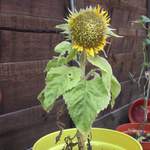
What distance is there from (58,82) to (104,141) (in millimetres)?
495

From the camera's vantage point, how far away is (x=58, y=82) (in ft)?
3.11

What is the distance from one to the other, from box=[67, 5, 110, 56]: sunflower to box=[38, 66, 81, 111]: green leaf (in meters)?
0.08

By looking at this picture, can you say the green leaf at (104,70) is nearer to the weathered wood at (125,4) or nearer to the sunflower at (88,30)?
the sunflower at (88,30)

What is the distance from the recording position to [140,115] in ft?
8.68

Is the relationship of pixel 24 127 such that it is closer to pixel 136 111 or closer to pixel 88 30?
pixel 88 30

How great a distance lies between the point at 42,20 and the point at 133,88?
1.51 meters

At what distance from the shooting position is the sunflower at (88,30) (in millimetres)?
913

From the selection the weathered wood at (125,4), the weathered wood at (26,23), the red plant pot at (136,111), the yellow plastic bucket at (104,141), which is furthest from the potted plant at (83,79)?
the red plant pot at (136,111)

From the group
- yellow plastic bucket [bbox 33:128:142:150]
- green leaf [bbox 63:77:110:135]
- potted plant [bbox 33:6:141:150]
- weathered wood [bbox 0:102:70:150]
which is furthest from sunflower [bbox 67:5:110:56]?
weathered wood [bbox 0:102:70:150]

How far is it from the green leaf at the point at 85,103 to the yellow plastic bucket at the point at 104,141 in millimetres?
370

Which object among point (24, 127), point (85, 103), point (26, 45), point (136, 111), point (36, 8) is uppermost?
point (36, 8)

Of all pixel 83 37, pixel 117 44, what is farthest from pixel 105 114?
pixel 83 37

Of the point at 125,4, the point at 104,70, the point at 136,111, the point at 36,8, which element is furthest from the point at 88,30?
the point at 136,111

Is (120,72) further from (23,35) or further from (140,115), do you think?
(23,35)
